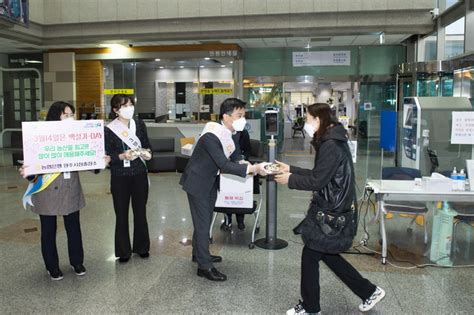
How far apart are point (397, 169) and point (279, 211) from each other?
197cm

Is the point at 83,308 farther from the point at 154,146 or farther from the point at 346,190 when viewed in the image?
the point at 154,146

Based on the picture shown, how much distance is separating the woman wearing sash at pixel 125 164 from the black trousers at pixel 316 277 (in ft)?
6.02

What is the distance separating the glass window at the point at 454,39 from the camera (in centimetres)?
894

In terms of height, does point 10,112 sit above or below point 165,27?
below

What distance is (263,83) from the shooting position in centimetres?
1322

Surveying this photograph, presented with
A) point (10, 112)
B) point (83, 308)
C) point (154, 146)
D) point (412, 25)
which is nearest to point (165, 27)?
point (154, 146)

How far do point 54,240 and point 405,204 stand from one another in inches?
137

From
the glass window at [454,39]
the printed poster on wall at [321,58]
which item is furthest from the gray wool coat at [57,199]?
the printed poster on wall at [321,58]

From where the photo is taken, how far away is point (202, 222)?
3.64 m

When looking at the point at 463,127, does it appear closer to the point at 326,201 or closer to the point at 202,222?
the point at 326,201

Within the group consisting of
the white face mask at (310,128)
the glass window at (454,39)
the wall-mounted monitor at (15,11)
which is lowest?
the white face mask at (310,128)

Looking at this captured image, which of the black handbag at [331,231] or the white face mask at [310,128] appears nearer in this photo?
the black handbag at [331,231]

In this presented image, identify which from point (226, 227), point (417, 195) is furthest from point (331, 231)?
point (226, 227)

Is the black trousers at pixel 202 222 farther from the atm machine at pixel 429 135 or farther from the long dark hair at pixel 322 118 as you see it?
the atm machine at pixel 429 135
